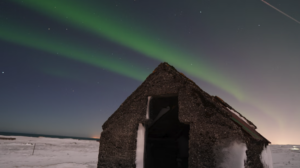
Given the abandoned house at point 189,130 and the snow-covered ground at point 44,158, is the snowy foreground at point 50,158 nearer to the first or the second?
the snow-covered ground at point 44,158

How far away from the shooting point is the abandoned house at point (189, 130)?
4.74 metres

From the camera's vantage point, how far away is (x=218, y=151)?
4809 millimetres

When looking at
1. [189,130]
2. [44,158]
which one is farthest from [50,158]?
[189,130]

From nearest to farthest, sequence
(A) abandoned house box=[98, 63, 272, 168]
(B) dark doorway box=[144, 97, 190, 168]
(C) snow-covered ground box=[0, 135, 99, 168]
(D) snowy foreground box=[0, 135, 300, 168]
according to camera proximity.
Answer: (A) abandoned house box=[98, 63, 272, 168] → (B) dark doorway box=[144, 97, 190, 168] → (C) snow-covered ground box=[0, 135, 99, 168] → (D) snowy foreground box=[0, 135, 300, 168]

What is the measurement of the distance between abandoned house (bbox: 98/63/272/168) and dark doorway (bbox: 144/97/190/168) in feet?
2.16

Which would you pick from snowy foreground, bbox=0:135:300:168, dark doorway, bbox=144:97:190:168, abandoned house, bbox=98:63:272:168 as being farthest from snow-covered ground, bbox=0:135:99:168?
abandoned house, bbox=98:63:272:168

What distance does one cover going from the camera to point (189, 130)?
5.80 metres

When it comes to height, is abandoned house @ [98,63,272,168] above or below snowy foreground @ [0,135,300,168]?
above

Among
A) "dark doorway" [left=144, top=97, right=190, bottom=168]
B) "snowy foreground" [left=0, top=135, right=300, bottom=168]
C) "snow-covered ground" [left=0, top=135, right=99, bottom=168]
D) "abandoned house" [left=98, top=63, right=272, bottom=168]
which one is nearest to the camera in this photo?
"abandoned house" [left=98, top=63, right=272, bottom=168]

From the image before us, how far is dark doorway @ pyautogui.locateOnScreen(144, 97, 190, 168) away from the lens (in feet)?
28.0

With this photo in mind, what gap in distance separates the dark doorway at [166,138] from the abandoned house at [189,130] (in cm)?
Result: 66

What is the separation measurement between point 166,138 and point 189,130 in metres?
4.77

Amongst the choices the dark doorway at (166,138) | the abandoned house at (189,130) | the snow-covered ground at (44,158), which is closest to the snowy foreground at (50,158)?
the snow-covered ground at (44,158)

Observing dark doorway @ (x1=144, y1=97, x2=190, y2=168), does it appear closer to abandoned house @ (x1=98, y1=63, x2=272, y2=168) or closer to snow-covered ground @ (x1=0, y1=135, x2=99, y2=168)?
abandoned house @ (x1=98, y1=63, x2=272, y2=168)
